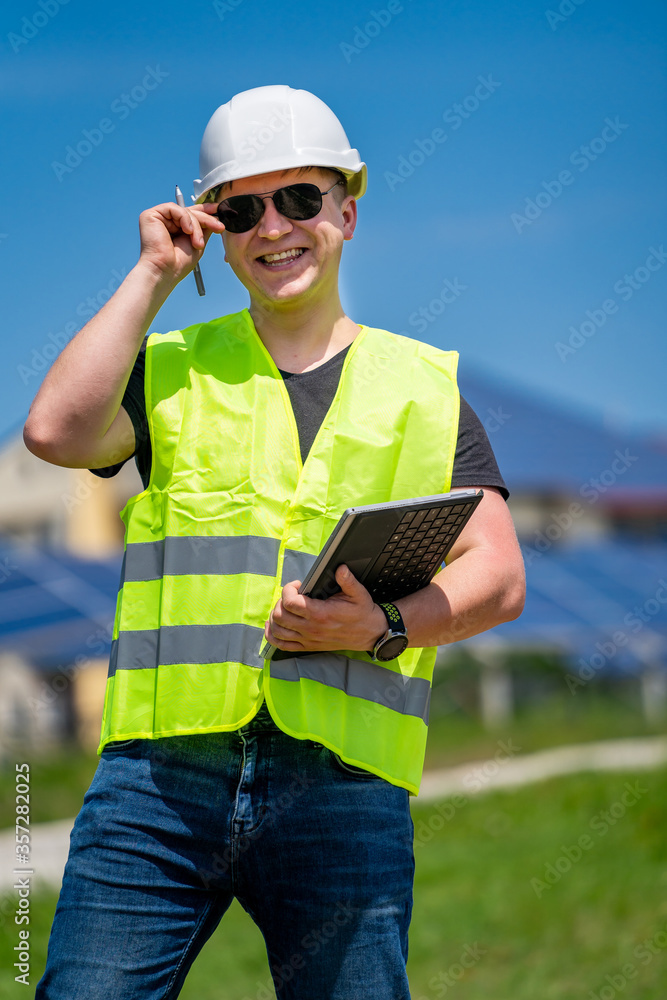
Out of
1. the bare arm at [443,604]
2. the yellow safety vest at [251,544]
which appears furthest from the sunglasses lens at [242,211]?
the bare arm at [443,604]

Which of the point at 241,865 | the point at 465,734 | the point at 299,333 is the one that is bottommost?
the point at 465,734

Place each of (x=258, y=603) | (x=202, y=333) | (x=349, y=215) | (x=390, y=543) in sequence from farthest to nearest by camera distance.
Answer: (x=349, y=215) < (x=202, y=333) < (x=258, y=603) < (x=390, y=543)

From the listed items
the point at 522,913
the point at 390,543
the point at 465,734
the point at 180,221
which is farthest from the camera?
the point at 465,734

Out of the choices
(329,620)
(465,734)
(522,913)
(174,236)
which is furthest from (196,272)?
(465,734)

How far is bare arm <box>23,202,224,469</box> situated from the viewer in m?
2.47

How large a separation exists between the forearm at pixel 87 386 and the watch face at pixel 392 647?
78 cm

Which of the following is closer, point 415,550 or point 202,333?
point 415,550

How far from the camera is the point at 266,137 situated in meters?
2.76

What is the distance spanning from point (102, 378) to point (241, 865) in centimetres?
110

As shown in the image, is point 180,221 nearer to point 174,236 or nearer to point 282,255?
point 174,236

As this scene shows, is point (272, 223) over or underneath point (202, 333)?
over

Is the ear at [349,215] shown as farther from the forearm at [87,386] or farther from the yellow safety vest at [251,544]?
the forearm at [87,386]

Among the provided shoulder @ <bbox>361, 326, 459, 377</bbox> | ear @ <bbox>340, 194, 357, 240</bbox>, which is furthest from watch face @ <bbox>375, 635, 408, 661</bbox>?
ear @ <bbox>340, 194, 357, 240</bbox>

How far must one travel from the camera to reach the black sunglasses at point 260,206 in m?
2.74
